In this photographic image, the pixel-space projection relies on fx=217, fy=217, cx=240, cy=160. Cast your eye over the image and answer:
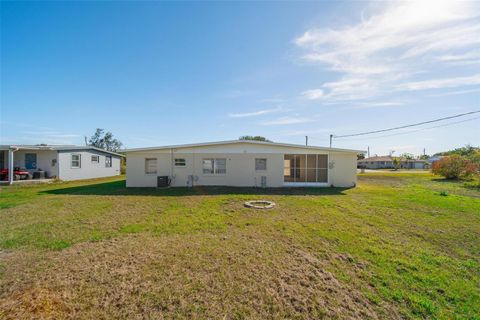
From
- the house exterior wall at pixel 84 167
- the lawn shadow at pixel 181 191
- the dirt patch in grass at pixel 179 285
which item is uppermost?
the house exterior wall at pixel 84 167

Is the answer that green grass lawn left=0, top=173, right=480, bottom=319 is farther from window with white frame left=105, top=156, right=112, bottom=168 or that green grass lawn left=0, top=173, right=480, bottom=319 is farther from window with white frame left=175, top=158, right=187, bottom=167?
window with white frame left=105, top=156, right=112, bottom=168

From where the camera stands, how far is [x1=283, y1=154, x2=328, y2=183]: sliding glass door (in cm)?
1531

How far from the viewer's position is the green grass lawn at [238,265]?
2.96 meters

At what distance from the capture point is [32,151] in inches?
646

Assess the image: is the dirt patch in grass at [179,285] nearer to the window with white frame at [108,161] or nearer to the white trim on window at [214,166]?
the white trim on window at [214,166]

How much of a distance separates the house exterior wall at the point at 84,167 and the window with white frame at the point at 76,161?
0.53ft

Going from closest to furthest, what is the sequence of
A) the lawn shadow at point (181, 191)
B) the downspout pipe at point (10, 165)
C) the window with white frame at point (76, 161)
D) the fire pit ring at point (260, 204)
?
1. the fire pit ring at point (260, 204)
2. the lawn shadow at point (181, 191)
3. the downspout pipe at point (10, 165)
4. the window with white frame at point (76, 161)

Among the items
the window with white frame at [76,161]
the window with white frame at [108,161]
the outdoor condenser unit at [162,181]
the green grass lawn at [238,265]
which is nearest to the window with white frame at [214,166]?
the outdoor condenser unit at [162,181]

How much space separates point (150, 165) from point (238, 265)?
1148cm

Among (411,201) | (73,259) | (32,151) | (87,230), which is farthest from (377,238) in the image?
(32,151)

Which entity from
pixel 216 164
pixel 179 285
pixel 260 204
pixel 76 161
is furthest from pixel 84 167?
pixel 179 285

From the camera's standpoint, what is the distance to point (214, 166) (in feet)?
45.7

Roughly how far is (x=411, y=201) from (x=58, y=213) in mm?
14067

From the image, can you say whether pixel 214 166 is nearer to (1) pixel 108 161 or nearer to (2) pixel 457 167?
(1) pixel 108 161
